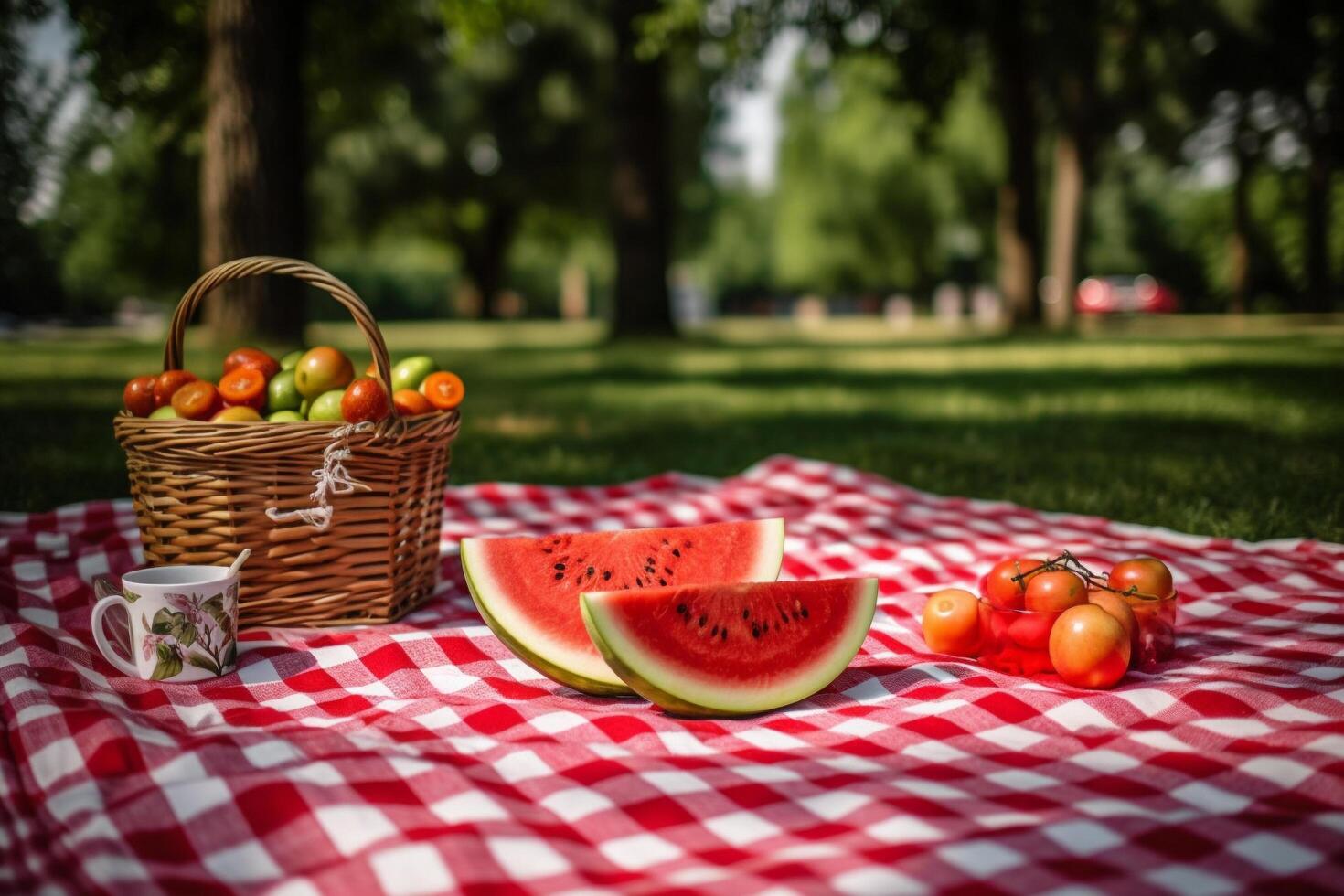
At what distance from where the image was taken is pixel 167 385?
2.68m

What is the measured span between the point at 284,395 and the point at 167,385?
0.29 meters

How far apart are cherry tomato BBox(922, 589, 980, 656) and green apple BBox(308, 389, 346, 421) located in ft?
5.01

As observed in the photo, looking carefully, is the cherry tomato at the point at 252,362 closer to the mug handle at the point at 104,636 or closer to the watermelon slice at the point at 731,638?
the mug handle at the point at 104,636

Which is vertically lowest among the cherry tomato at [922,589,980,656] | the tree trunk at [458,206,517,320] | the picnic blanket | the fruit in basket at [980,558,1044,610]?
the picnic blanket

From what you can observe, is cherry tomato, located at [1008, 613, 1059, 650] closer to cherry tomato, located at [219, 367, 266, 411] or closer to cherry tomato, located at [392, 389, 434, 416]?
cherry tomato, located at [392, 389, 434, 416]

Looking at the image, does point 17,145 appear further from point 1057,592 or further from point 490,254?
point 490,254

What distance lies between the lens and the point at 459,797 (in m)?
1.65

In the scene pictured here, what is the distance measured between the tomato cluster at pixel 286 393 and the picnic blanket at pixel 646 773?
556 millimetres

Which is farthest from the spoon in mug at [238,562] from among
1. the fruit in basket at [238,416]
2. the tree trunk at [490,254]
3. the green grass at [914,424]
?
the tree trunk at [490,254]

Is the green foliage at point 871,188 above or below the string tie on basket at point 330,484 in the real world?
above

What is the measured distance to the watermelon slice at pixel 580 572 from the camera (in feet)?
7.17

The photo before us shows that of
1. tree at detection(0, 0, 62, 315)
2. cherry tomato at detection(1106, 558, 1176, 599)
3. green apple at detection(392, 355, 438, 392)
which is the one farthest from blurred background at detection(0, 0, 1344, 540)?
green apple at detection(392, 355, 438, 392)

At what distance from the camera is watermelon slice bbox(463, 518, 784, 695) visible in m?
2.19

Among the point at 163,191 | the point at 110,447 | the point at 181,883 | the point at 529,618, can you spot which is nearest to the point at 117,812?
the point at 181,883
